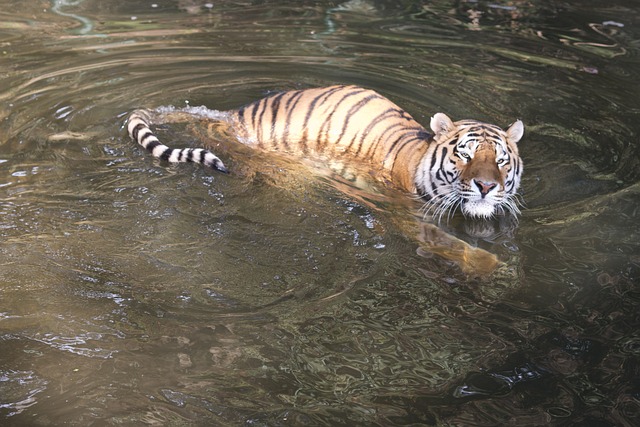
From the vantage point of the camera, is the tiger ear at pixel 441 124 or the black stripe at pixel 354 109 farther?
the black stripe at pixel 354 109

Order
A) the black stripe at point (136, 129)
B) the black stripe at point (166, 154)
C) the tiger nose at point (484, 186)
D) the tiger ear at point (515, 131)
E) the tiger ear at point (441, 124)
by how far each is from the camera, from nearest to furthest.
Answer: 1. the tiger nose at point (484, 186)
2. the tiger ear at point (515, 131)
3. the tiger ear at point (441, 124)
4. the black stripe at point (166, 154)
5. the black stripe at point (136, 129)

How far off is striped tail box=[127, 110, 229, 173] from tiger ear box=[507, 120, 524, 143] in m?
1.55

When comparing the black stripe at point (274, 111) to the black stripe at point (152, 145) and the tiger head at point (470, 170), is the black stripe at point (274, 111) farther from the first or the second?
the tiger head at point (470, 170)

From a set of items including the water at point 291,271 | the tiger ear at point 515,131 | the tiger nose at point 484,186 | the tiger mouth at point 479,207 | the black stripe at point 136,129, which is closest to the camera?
the water at point 291,271

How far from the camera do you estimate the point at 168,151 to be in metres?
4.29

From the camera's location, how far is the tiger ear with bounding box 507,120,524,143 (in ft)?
13.2

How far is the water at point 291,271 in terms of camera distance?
254 cm

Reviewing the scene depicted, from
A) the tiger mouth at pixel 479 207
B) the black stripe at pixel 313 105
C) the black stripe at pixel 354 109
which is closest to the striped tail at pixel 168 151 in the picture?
the black stripe at pixel 313 105

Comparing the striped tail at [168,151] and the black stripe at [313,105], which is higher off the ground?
the black stripe at [313,105]

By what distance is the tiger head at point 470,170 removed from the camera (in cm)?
379

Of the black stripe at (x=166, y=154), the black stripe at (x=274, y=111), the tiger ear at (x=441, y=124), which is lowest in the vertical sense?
the black stripe at (x=166, y=154)

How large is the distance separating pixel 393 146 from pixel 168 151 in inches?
→ 50.3

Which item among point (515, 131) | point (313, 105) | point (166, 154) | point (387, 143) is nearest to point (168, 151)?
point (166, 154)

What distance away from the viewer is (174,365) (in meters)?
2.67
